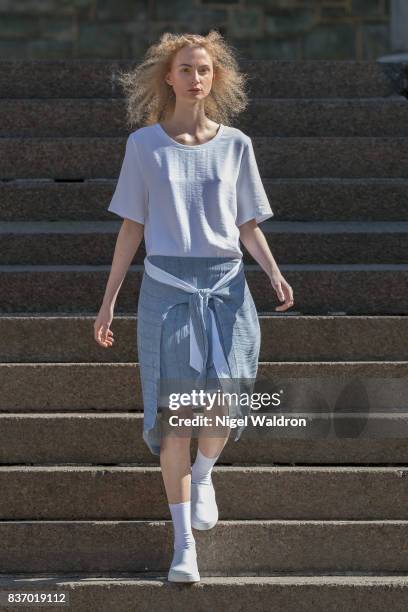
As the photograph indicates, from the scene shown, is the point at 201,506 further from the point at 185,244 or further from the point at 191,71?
the point at 191,71

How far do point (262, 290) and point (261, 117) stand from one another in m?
1.57

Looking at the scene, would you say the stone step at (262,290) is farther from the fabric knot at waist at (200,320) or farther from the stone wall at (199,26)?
the stone wall at (199,26)

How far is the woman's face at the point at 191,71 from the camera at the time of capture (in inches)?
187

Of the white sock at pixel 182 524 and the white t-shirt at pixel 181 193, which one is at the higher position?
the white t-shirt at pixel 181 193

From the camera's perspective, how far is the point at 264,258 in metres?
4.87

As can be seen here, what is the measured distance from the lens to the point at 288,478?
5.39m

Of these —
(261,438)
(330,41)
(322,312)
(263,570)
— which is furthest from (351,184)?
(330,41)

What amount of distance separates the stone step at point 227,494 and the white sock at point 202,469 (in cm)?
35

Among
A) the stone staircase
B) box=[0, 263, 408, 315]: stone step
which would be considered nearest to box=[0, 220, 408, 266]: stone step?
the stone staircase

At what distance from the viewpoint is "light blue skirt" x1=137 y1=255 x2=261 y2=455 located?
4.72 metres

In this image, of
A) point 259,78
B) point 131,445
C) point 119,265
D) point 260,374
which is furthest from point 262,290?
point 259,78

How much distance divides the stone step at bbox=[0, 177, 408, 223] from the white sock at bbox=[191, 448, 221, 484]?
223cm

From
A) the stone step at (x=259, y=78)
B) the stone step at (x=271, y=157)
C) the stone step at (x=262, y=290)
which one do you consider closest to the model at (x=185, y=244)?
the stone step at (x=262, y=290)

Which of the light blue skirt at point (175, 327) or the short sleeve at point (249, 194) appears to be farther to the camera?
the short sleeve at point (249, 194)
